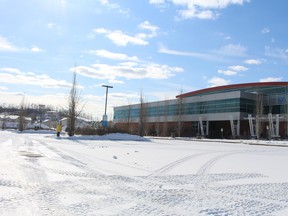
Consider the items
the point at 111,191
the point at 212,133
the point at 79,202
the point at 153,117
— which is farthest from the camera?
the point at 153,117

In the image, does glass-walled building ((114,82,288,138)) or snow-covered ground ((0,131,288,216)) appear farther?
glass-walled building ((114,82,288,138))

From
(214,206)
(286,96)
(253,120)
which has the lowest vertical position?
(214,206)

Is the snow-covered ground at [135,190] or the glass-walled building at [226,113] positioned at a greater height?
the glass-walled building at [226,113]

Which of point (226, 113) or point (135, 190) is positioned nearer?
point (135, 190)

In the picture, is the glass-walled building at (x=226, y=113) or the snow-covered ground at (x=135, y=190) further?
the glass-walled building at (x=226, y=113)

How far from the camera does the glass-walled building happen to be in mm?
69312

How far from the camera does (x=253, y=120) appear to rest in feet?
234

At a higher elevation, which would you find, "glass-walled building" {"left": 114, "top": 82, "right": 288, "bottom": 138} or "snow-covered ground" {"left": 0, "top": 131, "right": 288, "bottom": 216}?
"glass-walled building" {"left": 114, "top": 82, "right": 288, "bottom": 138}

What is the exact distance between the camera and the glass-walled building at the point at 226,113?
6931 cm

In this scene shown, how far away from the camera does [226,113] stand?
251 ft

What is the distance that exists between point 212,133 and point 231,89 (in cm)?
1100

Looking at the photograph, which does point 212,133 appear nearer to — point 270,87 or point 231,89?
point 231,89

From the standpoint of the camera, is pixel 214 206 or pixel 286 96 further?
pixel 286 96

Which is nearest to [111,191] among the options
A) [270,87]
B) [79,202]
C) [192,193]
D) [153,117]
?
[79,202]
